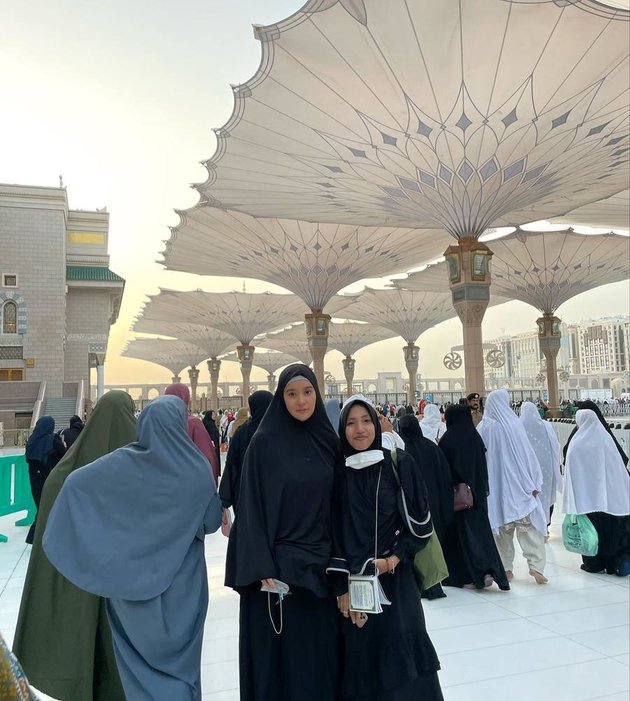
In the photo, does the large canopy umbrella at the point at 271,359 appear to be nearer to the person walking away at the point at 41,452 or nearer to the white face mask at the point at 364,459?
the person walking away at the point at 41,452

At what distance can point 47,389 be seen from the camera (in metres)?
20.6

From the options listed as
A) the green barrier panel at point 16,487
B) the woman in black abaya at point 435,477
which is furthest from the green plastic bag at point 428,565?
the green barrier panel at point 16,487

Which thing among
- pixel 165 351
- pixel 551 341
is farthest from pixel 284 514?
pixel 165 351

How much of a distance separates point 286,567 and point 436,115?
8064mm

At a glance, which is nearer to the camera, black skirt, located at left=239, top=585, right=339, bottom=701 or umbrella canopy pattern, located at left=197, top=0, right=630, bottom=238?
black skirt, located at left=239, top=585, right=339, bottom=701

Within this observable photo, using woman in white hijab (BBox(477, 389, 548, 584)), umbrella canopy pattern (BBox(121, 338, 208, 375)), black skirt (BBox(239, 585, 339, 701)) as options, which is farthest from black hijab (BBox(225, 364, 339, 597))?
umbrella canopy pattern (BBox(121, 338, 208, 375))

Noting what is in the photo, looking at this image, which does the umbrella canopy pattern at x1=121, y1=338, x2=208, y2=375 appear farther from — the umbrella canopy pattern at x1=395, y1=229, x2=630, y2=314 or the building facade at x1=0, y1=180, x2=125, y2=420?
the umbrella canopy pattern at x1=395, y1=229, x2=630, y2=314

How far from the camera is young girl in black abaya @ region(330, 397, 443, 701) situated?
1750 millimetres

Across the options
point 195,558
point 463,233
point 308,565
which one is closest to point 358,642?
point 308,565

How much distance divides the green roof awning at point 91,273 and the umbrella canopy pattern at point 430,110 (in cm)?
1457

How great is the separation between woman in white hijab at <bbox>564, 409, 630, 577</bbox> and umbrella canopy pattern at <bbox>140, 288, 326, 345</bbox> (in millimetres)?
19551

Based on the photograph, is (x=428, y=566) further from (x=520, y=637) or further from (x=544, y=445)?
(x=544, y=445)

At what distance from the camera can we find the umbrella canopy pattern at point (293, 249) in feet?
47.8

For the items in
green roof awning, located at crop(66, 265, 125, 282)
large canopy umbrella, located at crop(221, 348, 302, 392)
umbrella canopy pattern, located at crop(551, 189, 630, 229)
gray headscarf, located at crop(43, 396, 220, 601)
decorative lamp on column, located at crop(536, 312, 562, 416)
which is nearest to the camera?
gray headscarf, located at crop(43, 396, 220, 601)
